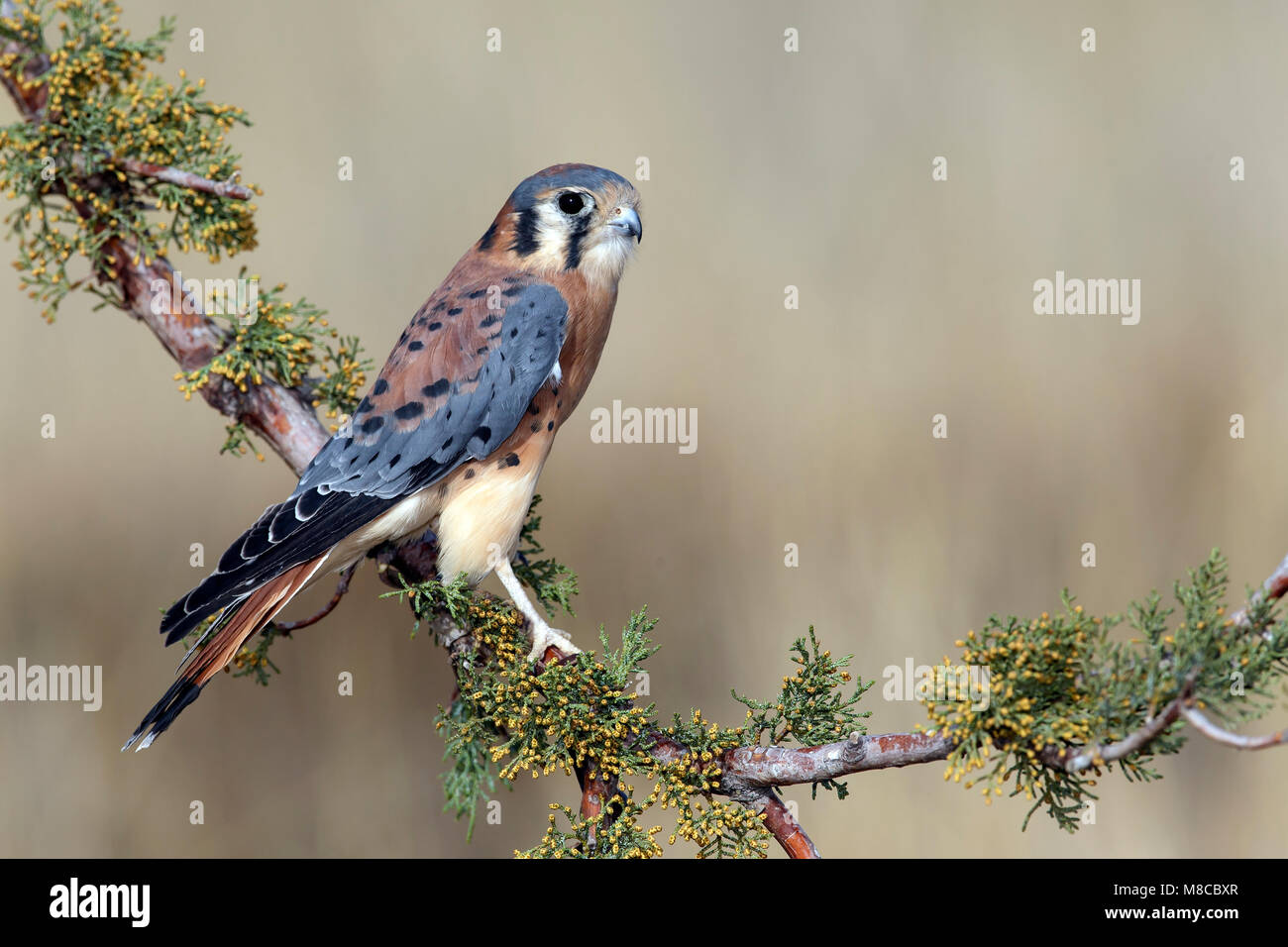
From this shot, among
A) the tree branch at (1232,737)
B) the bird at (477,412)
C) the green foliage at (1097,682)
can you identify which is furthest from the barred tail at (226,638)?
the tree branch at (1232,737)

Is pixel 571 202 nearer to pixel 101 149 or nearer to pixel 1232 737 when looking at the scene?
pixel 101 149

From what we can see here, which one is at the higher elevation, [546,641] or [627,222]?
[627,222]

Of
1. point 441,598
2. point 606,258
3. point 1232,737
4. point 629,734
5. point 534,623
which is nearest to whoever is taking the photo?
point 1232,737

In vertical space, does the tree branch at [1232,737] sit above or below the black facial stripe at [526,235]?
below

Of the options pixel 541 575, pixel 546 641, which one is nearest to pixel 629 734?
pixel 546 641

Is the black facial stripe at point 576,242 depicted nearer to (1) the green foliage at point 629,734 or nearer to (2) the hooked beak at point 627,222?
(2) the hooked beak at point 627,222

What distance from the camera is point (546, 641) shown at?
2477 mm

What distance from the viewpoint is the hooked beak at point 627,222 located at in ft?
8.22

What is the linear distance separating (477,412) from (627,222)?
0.57 metres

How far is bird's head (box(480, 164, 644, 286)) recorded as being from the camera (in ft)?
8.26

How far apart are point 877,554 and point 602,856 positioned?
179 centimetres

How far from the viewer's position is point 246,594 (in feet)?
7.27

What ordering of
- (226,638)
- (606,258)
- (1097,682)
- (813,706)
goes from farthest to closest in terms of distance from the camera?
1. (606,258)
2. (226,638)
3. (813,706)
4. (1097,682)

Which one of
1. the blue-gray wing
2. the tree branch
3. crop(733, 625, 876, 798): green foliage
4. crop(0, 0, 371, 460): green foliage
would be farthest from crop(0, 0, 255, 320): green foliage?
the tree branch
